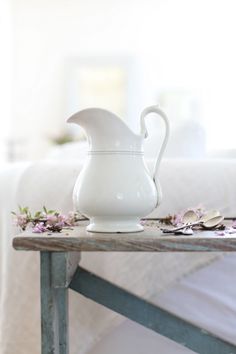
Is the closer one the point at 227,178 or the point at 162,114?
the point at 162,114

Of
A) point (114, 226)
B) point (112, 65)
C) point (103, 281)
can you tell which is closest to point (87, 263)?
point (103, 281)

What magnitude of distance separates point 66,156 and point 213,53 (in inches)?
117

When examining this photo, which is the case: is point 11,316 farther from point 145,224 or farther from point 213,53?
point 213,53

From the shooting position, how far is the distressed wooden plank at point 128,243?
835 millimetres

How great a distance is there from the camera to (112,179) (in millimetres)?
925

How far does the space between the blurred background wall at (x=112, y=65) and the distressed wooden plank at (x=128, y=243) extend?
12.4 feet

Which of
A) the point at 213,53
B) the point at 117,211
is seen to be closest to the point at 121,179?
the point at 117,211

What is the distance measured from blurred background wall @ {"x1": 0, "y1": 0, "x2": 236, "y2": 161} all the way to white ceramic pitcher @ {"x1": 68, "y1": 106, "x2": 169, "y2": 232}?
3666mm

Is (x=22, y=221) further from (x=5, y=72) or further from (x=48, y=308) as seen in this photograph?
(x=5, y=72)

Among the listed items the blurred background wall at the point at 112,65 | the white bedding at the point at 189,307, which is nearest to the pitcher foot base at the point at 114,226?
the white bedding at the point at 189,307

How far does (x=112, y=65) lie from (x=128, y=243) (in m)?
4.09

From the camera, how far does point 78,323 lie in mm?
1251

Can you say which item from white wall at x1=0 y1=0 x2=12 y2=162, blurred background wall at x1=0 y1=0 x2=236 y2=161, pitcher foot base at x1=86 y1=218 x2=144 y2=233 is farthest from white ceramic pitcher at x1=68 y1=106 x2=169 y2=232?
white wall at x1=0 y1=0 x2=12 y2=162

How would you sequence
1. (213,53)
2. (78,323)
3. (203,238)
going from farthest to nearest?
(213,53), (78,323), (203,238)
